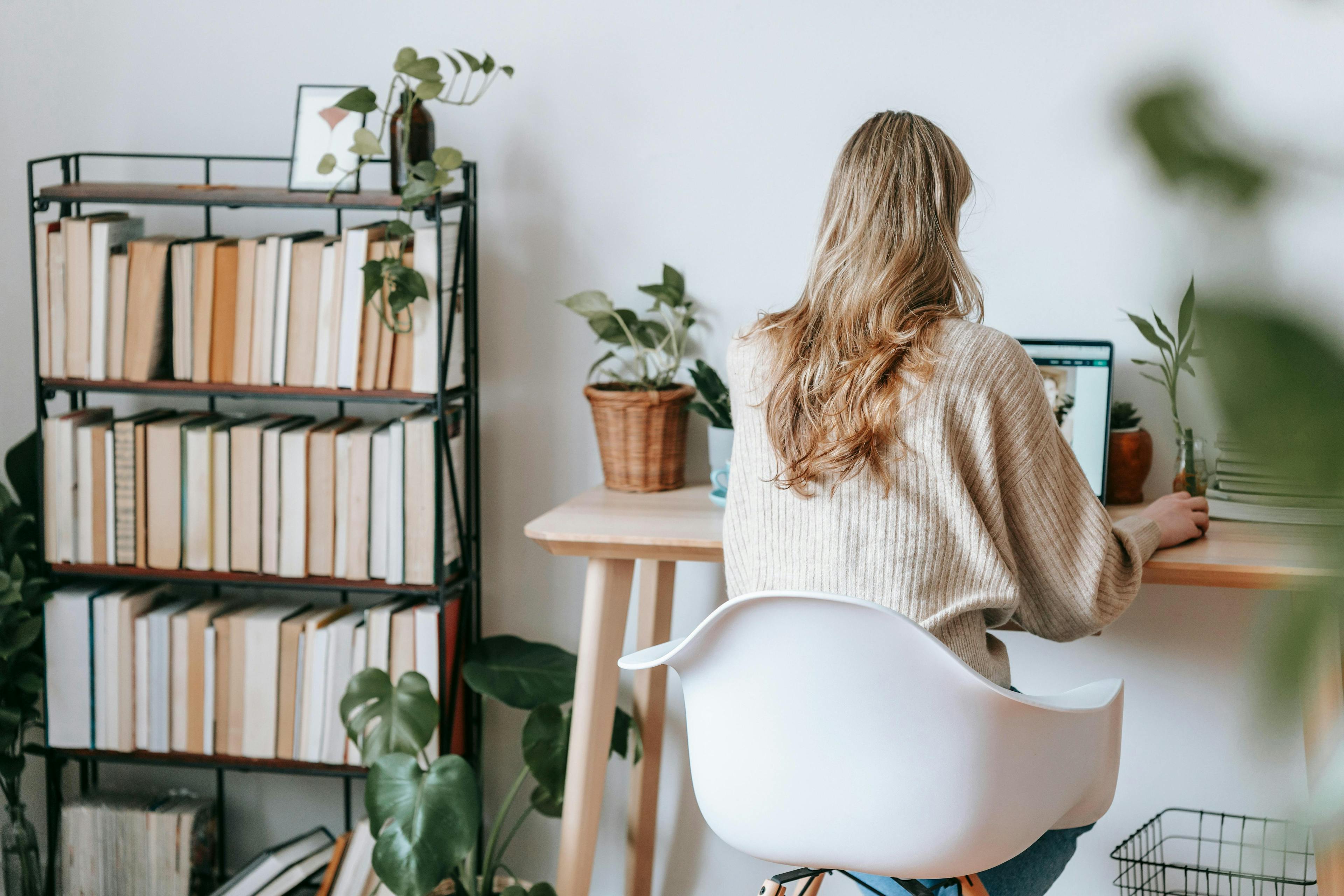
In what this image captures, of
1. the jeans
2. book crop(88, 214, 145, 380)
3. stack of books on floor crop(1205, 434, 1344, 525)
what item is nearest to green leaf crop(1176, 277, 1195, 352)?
stack of books on floor crop(1205, 434, 1344, 525)

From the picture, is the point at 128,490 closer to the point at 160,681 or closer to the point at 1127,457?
the point at 160,681

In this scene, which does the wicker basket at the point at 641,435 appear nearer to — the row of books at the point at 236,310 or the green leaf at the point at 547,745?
the row of books at the point at 236,310

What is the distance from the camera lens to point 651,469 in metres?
1.94

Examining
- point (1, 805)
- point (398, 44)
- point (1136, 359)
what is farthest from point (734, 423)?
point (1, 805)

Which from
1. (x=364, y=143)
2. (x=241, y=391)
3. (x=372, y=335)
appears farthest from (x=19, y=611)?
(x=364, y=143)

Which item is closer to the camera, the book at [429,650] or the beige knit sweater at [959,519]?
the beige knit sweater at [959,519]

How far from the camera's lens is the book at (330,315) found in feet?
6.22

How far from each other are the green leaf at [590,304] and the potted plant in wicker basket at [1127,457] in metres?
0.80

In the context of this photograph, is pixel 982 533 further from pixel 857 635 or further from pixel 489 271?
pixel 489 271

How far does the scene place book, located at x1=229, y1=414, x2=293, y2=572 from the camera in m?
1.95

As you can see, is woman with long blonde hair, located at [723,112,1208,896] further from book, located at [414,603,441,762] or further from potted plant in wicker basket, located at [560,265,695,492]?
book, located at [414,603,441,762]

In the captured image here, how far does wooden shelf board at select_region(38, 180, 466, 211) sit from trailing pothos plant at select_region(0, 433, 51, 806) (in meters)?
0.41

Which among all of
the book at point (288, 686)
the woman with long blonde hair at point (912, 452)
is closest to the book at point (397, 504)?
the book at point (288, 686)

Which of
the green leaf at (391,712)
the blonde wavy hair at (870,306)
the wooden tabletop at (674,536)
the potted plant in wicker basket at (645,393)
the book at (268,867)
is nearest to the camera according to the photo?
the blonde wavy hair at (870,306)
